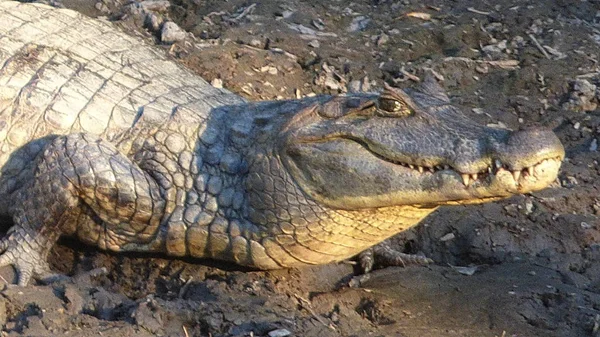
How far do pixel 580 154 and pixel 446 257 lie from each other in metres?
1.53

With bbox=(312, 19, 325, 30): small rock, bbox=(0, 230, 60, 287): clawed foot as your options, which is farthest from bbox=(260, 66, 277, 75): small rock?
bbox=(0, 230, 60, 287): clawed foot

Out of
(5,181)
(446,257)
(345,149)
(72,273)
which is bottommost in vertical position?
(446,257)

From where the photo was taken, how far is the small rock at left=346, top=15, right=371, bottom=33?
7.65m

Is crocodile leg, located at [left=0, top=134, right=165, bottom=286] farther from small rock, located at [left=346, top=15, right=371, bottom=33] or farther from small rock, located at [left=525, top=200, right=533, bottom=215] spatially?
small rock, located at [left=346, top=15, right=371, bottom=33]

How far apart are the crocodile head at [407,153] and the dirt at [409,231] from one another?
65 centimetres

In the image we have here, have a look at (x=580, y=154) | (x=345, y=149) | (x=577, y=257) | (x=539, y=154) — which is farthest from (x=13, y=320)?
(x=580, y=154)

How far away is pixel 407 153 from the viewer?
423 cm

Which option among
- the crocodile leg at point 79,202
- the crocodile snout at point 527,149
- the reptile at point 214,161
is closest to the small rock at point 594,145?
the reptile at point 214,161

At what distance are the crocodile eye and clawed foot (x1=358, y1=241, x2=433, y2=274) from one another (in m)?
1.16

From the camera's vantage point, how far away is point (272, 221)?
180 inches

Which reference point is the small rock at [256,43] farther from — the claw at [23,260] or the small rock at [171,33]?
the claw at [23,260]

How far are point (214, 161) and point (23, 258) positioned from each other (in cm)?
109

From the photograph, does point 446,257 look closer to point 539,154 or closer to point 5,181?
point 539,154

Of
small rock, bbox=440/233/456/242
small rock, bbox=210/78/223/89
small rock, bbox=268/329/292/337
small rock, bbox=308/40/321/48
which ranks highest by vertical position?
small rock, bbox=268/329/292/337
